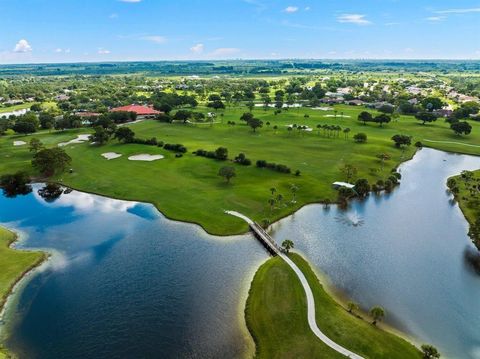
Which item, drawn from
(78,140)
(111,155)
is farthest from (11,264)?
(78,140)

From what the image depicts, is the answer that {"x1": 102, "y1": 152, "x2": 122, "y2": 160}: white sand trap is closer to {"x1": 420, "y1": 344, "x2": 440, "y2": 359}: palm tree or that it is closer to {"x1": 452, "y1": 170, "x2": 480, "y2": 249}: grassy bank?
{"x1": 452, "y1": 170, "x2": 480, "y2": 249}: grassy bank

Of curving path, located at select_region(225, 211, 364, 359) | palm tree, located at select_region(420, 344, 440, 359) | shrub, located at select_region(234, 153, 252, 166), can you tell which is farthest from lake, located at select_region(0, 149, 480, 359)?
shrub, located at select_region(234, 153, 252, 166)

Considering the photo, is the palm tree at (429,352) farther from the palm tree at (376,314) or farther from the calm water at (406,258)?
the palm tree at (376,314)

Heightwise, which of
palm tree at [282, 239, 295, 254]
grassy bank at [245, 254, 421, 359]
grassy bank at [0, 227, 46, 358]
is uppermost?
palm tree at [282, 239, 295, 254]

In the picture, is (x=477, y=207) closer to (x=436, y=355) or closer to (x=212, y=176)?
(x=436, y=355)

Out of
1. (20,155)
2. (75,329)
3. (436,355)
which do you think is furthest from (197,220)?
(20,155)

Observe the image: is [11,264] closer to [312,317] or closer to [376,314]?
[312,317]

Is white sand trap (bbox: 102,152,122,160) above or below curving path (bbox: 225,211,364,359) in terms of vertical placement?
above
